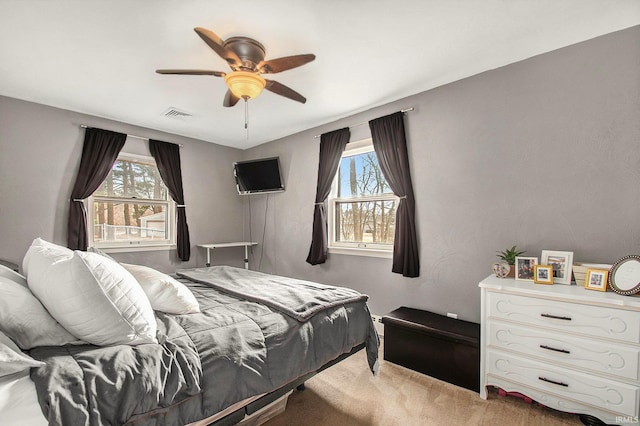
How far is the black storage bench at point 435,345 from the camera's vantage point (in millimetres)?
2096

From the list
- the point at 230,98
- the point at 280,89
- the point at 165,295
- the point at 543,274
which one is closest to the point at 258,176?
the point at 230,98

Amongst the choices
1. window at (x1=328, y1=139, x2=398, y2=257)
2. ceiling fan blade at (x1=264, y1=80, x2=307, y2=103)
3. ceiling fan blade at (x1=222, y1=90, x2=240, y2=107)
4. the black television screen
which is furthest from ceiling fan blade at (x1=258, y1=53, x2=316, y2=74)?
the black television screen

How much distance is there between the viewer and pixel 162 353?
1.15 meters

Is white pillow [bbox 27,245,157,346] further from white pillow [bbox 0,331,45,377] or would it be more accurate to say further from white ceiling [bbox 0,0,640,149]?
white ceiling [bbox 0,0,640,149]

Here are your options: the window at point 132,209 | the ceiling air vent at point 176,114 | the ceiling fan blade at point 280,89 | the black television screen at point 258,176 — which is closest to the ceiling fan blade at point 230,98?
the ceiling fan blade at point 280,89

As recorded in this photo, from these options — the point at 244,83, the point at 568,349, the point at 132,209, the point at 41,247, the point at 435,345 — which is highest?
the point at 244,83

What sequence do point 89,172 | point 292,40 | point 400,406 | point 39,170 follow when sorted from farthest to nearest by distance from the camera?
point 89,172 → point 39,170 → point 292,40 → point 400,406

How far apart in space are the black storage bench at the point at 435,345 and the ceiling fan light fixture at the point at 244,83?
216 centimetres

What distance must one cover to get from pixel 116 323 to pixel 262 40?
1890mm

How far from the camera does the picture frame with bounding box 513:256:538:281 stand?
82.4 inches

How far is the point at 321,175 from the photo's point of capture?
11.9ft

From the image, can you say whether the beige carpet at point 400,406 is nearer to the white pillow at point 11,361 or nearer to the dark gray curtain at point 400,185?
the dark gray curtain at point 400,185

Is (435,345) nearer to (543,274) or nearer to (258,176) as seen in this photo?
(543,274)

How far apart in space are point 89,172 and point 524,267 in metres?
4.37
